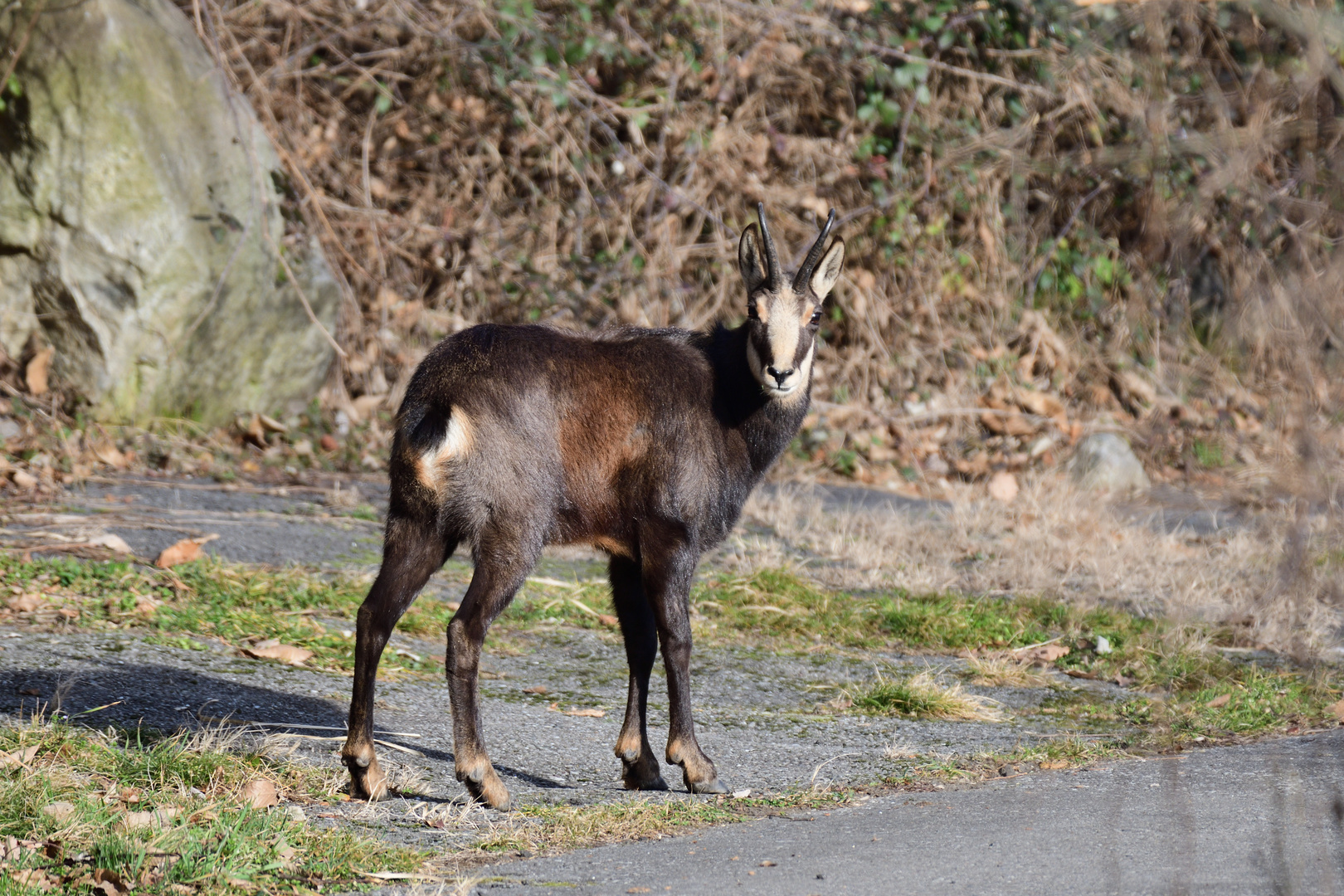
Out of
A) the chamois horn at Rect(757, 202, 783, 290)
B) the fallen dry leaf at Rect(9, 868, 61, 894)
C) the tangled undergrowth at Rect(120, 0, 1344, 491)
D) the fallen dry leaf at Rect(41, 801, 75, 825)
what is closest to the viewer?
the fallen dry leaf at Rect(9, 868, 61, 894)

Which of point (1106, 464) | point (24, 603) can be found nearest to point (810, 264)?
point (24, 603)

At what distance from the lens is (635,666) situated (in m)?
4.88

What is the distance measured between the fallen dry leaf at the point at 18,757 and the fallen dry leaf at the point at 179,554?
7.72ft

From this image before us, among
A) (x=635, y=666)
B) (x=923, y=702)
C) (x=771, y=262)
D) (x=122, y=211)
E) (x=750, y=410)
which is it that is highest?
(x=771, y=262)

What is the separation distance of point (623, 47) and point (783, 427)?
691cm

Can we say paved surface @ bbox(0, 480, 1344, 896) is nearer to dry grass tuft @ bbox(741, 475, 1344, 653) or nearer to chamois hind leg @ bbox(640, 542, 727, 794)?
chamois hind leg @ bbox(640, 542, 727, 794)

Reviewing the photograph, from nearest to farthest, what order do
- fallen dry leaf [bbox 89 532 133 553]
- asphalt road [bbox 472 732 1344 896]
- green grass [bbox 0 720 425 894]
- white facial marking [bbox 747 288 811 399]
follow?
green grass [bbox 0 720 425 894] < asphalt road [bbox 472 732 1344 896] < white facial marking [bbox 747 288 811 399] < fallen dry leaf [bbox 89 532 133 553]

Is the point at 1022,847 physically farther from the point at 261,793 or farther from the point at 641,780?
the point at 261,793

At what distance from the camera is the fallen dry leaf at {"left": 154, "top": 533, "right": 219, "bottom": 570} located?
21.2ft

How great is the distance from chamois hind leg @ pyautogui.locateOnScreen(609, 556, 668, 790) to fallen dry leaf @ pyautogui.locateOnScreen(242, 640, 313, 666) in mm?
1456

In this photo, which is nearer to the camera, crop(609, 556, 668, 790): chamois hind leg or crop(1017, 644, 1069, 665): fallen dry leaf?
crop(609, 556, 668, 790): chamois hind leg

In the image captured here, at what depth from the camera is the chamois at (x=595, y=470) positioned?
437 centimetres

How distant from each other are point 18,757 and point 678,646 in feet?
6.76

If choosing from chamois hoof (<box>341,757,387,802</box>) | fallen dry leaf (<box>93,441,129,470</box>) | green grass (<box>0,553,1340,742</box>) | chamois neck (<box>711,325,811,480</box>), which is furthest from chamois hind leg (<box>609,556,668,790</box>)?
fallen dry leaf (<box>93,441,129,470</box>)
